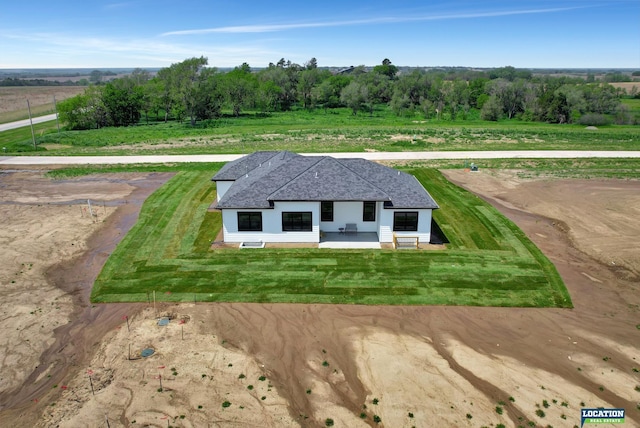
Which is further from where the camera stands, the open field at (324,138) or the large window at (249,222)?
the open field at (324,138)

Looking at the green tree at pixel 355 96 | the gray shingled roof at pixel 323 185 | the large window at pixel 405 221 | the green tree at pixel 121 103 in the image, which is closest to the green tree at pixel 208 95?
the green tree at pixel 121 103

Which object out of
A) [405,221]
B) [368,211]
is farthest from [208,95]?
[405,221]

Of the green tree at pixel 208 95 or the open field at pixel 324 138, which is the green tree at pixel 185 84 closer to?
the green tree at pixel 208 95

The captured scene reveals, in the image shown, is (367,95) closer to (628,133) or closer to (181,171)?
(628,133)

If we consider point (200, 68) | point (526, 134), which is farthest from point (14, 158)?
point (526, 134)

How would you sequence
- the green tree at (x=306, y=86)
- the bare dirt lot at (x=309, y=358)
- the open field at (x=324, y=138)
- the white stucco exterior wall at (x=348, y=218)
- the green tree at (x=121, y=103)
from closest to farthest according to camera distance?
the bare dirt lot at (x=309, y=358) < the white stucco exterior wall at (x=348, y=218) < the open field at (x=324, y=138) < the green tree at (x=121, y=103) < the green tree at (x=306, y=86)

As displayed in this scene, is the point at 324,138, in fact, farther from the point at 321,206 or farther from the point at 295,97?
the point at 295,97

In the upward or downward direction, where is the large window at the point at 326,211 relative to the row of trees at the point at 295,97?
downward
